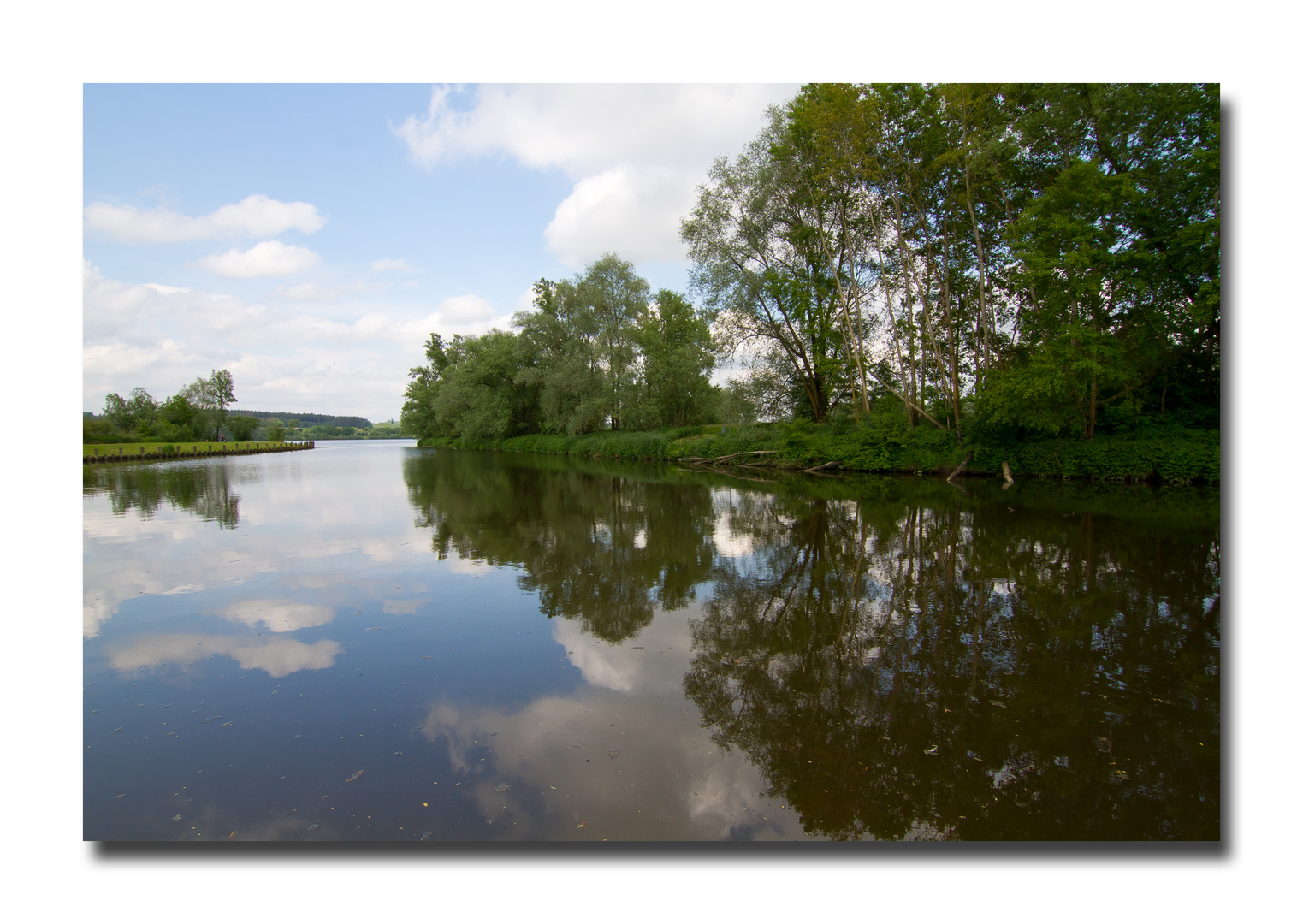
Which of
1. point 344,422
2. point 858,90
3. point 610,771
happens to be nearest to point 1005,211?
point 858,90

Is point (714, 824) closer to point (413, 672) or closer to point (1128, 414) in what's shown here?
point (413, 672)

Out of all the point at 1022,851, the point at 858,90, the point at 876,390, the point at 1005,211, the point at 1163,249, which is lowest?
the point at 1022,851

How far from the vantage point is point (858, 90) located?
746 inches

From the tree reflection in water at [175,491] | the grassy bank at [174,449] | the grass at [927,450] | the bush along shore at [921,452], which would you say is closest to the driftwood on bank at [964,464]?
the bush along shore at [921,452]

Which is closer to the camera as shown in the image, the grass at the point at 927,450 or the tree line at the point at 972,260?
the tree line at the point at 972,260

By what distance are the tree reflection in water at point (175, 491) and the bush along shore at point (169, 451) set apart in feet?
20.4

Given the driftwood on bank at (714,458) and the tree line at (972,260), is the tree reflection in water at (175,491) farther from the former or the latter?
the driftwood on bank at (714,458)

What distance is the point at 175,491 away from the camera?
61.8ft

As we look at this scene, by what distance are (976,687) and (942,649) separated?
2.41 feet

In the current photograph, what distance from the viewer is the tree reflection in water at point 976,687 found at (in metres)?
2.91

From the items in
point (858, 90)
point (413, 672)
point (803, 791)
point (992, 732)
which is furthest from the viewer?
point (858, 90)

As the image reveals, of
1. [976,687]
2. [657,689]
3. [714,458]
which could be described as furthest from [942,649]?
[714,458]

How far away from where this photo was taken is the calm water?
291 cm

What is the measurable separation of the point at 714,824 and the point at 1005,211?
22.3 m
